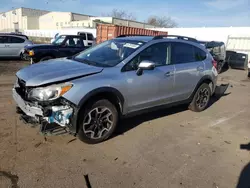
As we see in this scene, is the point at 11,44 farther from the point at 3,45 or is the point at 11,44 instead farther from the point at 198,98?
the point at 198,98

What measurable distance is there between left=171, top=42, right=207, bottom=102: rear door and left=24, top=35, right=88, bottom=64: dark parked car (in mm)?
6987

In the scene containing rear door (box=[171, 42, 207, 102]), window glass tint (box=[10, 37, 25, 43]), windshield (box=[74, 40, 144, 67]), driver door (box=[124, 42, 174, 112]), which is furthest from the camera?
window glass tint (box=[10, 37, 25, 43])

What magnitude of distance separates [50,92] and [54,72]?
41 cm

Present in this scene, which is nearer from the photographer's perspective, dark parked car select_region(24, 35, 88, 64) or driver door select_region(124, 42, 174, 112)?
driver door select_region(124, 42, 174, 112)

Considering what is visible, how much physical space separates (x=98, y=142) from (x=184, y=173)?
1.46 m

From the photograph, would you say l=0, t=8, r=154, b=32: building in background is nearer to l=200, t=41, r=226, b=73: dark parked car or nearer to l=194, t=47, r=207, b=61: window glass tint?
l=200, t=41, r=226, b=73: dark parked car

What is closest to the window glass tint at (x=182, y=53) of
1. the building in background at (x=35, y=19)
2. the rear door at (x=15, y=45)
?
the rear door at (x=15, y=45)

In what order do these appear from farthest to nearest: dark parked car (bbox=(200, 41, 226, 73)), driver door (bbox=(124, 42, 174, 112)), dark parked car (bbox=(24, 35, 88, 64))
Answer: dark parked car (bbox=(200, 41, 226, 73)) → dark parked car (bbox=(24, 35, 88, 64)) → driver door (bbox=(124, 42, 174, 112))

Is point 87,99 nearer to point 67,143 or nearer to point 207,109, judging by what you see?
point 67,143

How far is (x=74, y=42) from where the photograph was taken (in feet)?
38.3

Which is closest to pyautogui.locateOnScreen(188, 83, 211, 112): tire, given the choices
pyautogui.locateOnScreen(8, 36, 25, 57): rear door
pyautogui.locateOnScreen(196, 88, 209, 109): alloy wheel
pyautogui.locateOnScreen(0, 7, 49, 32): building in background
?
pyautogui.locateOnScreen(196, 88, 209, 109): alloy wheel

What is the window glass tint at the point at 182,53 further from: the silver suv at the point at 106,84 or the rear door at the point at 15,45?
the rear door at the point at 15,45

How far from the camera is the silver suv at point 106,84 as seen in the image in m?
3.35

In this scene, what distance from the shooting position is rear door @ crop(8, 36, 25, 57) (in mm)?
13320
